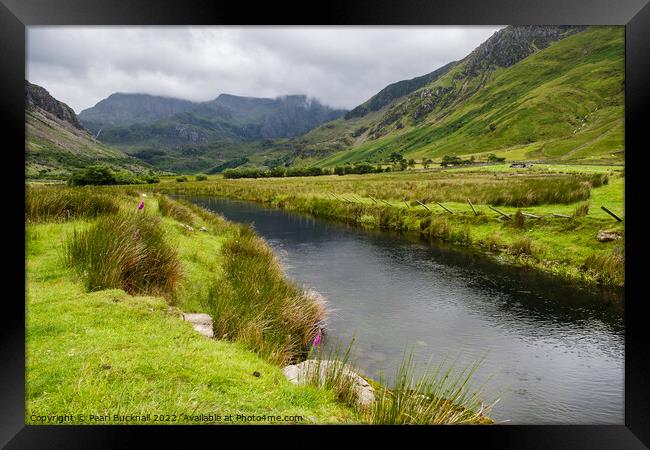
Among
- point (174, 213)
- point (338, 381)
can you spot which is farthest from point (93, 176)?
point (338, 381)

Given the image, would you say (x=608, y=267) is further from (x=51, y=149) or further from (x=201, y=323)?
(x=51, y=149)

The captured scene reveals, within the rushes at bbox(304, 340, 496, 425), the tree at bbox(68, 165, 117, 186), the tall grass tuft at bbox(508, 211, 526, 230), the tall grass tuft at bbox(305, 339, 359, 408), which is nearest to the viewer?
the rushes at bbox(304, 340, 496, 425)

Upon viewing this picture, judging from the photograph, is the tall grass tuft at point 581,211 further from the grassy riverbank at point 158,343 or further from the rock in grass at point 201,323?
the rock in grass at point 201,323

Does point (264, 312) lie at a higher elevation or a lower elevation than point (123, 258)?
lower

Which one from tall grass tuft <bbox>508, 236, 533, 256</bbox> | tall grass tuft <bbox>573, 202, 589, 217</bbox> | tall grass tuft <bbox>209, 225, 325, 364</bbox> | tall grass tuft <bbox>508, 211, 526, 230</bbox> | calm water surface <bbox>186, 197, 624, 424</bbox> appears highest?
tall grass tuft <bbox>573, 202, 589, 217</bbox>

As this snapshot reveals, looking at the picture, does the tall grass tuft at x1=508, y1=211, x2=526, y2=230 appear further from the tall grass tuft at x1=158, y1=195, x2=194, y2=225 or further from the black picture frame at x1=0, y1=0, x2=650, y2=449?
the tall grass tuft at x1=158, y1=195, x2=194, y2=225

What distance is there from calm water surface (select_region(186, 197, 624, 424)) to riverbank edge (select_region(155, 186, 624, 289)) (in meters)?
0.90

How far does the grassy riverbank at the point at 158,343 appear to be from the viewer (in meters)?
4.96

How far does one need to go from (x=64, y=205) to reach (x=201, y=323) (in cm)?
844

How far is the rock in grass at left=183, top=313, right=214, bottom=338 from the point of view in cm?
734

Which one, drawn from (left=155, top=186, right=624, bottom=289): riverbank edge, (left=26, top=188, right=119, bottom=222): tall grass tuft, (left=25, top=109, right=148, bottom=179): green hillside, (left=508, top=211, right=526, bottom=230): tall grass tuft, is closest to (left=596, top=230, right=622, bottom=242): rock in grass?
(left=155, top=186, right=624, bottom=289): riverbank edge

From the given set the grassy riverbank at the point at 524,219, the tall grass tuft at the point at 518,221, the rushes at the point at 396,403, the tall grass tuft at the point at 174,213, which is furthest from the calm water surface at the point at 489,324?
the tall grass tuft at the point at 174,213

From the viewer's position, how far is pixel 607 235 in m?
15.9

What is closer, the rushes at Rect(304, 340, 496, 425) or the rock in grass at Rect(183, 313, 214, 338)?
the rushes at Rect(304, 340, 496, 425)
